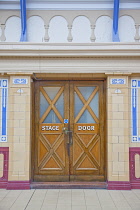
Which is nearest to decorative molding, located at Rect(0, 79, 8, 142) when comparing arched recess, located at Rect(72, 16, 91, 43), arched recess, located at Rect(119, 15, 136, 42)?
arched recess, located at Rect(72, 16, 91, 43)

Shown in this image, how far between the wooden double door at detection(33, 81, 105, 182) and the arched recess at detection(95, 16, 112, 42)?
110cm

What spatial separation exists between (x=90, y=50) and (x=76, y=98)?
1.26 metres

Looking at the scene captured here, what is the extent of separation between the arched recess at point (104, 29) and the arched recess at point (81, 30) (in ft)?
0.71

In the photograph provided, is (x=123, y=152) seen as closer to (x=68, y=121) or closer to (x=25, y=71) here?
(x=68, y=121)

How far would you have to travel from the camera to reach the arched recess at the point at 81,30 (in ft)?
20.6

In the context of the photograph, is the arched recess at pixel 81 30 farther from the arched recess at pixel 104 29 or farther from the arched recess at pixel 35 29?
the arched recess at pixel 35 29

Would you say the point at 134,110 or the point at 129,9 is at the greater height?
the point at 129,9
